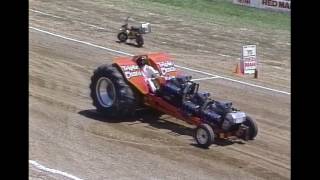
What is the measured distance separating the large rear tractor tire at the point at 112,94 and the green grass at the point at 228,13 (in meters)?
16.9

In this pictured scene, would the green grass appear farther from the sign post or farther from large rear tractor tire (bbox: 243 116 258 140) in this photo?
large rear tractor tire (bbox: 243 116 258 140)

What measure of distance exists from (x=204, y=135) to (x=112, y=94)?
2.41m

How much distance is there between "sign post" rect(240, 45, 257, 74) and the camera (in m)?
17.2

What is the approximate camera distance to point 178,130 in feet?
35.7

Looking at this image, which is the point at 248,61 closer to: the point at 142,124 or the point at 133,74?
the point at 133,74

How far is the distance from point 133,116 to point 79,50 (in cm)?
814

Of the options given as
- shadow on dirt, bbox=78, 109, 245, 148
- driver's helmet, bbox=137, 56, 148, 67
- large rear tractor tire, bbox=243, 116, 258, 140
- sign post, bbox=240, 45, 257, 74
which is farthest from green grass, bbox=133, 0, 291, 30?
large rear tractor tire, bbox=243, 116, 258, 140

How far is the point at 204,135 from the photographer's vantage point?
9719 mm

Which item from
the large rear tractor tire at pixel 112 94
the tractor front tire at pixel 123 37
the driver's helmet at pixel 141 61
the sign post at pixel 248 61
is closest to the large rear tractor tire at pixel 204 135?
the large rear tractor tire at pixel 112 94

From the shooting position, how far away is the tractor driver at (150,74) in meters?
11.2

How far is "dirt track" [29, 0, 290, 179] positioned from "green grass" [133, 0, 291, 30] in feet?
17.1

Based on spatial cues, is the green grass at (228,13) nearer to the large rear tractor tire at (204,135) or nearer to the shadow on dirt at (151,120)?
the shadow on dirt at (151,120)
